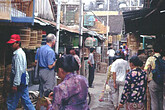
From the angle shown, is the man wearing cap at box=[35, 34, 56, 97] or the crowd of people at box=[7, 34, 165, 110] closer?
the crowd of people at box=[7, 34, 165, 110]

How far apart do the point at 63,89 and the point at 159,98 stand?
4681mm

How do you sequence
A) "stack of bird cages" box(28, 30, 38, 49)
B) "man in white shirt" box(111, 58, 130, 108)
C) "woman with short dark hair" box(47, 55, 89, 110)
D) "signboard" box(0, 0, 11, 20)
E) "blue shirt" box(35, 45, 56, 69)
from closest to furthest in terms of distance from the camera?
"woman with short dark hair" box(47, 55, 89, 110), "signboard" box(0, 0, 11, 20), "blue shirt" box(35, 45, 56, 69), "man in white shirt" box(111, 58, 130, 108), "stack of bird cages" box(28, 30, 38, 49)

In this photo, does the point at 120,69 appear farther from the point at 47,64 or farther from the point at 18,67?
the point at 18,67

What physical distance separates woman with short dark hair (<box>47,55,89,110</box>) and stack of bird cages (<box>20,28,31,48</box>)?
181 inches

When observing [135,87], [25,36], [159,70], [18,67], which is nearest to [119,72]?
[159,70]

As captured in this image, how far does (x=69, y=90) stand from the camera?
3.08 m

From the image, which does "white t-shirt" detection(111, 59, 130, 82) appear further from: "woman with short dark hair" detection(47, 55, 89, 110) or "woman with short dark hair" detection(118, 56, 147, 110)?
"woman with short dark hair" detection(47, 55, 89, 110)

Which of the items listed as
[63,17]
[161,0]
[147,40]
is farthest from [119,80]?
[63,17]

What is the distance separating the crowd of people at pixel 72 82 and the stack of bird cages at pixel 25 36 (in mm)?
1104

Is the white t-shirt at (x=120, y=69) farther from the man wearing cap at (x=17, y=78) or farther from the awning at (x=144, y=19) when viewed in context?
the man wearing cap at (x=17, y=78)

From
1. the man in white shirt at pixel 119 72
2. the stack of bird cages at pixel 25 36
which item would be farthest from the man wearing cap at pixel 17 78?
the man in white shirt at pixel 119 72

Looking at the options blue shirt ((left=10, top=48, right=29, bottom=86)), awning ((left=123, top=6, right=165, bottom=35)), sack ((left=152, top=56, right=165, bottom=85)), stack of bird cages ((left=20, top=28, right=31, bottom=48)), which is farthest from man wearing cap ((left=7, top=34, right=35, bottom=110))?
awning ((left=123, top=6, right=165, bottom=35))

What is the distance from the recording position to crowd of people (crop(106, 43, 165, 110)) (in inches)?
224

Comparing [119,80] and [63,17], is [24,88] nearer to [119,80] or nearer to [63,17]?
[119,80]
